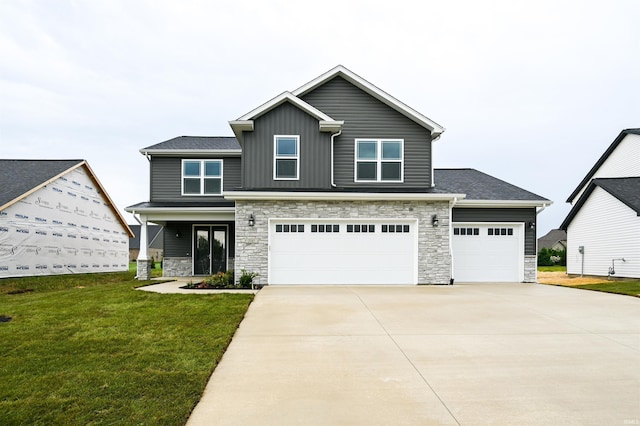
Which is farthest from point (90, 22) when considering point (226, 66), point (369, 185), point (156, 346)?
point (156, 346)

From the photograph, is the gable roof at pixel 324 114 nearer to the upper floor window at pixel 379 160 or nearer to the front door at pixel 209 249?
the upper floor window at pixel 379 160

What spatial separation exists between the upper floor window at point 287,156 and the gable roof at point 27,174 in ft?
39.5

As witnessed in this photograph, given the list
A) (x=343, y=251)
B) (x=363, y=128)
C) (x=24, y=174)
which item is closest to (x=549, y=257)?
(x=363, y=128)

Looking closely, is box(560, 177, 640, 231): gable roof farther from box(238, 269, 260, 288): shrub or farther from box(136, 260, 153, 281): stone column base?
box(136, 260, 153, 281): stone column base

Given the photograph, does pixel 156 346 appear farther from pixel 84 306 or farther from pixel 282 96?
pixel 282 96

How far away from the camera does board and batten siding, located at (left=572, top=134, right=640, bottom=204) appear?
22952 millimetres

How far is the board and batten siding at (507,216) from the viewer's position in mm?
15867

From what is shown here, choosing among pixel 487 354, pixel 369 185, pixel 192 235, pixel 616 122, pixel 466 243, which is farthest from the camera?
pixel 616 122

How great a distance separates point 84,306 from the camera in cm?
947

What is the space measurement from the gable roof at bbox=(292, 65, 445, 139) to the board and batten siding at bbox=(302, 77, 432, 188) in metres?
0.19

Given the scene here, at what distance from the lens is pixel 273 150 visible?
46.9 feet

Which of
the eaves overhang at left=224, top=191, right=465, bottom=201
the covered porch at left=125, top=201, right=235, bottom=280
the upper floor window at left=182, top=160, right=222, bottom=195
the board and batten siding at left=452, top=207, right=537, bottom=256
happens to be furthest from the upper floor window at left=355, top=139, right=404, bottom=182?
the upper floor window at left=182, top=160, right=222, bottom=195

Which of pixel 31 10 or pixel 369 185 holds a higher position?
pixel 31 10

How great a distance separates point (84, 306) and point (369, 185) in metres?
9.56
